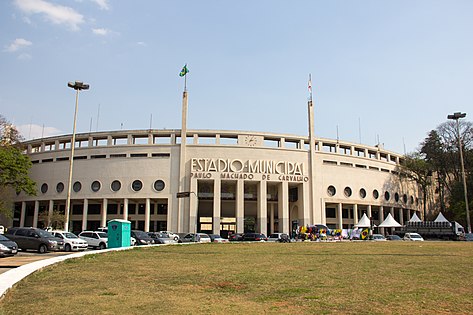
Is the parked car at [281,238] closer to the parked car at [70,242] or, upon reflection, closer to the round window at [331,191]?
the round window at [331,191]

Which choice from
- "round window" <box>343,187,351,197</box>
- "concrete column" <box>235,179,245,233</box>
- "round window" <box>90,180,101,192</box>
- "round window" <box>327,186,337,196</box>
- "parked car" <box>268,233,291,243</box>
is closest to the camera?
"parked car" <box>268,233,291,243</box>

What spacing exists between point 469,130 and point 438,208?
20127 mm

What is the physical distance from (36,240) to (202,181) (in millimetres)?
36186

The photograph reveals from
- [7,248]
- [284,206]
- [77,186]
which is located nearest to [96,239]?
[7,248]

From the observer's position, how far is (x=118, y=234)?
28.3 metres

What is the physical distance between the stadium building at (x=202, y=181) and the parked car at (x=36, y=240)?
30146 mm

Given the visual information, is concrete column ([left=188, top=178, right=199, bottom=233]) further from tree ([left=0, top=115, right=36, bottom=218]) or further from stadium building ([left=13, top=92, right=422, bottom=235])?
tree ([left=0, top=115, right=36, bottom=218])

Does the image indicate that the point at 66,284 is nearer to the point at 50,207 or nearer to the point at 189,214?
the point at 189,214

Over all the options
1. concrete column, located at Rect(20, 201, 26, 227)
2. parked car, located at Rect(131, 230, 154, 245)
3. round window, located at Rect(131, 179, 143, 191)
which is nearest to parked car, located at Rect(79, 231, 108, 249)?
parked car, located at Rect(131, 230, 154, 245)

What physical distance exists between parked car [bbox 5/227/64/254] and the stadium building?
30146mm

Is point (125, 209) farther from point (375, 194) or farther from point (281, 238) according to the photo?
point (375, 194)

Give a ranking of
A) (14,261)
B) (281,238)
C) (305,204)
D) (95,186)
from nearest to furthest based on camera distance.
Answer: (14,261)
(281,238)
(95,186)
(305,204)

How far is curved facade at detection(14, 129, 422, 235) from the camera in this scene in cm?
5947

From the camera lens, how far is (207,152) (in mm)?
60188
